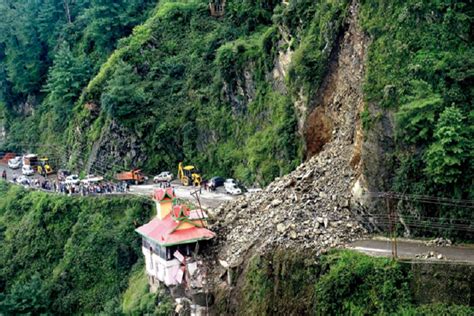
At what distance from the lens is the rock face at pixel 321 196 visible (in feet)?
107

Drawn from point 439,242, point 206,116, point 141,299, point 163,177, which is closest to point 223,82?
point 206,116

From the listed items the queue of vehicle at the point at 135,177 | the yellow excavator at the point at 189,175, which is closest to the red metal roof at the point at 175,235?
the queue of vehicle at the point at 135,177

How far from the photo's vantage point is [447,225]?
29.8 m

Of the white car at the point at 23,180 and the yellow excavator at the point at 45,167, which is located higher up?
the yellow excavator at the point at 45,167

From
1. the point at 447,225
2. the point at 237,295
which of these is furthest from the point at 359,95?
the point at 237,295

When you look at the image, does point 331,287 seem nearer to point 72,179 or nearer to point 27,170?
point 72,179

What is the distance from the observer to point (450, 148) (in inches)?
1141

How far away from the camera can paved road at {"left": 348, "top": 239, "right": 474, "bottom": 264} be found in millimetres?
28469

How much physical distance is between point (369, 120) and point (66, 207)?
93.9 feet

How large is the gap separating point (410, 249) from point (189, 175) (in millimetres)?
23836

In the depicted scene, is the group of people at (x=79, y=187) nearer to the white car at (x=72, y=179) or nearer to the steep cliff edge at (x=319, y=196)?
the white car at (x=72, y=179)

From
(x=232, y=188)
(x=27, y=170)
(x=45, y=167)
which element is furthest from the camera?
(x=27, y=170)

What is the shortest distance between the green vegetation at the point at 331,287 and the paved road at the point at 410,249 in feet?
2.63

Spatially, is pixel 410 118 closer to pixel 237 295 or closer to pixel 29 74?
pixel 237 295
